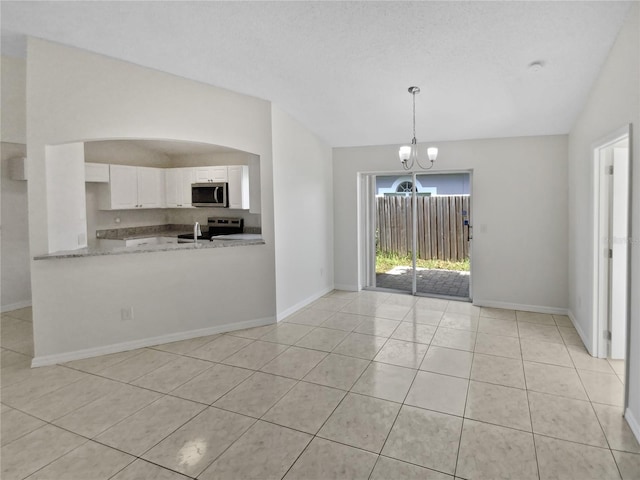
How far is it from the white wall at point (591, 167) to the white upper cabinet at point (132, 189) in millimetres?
6344

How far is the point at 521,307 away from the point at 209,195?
16.8 feet

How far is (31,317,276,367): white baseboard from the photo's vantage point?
11.5 feet

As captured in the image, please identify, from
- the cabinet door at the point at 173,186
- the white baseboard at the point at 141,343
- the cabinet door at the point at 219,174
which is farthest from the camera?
the cabinet door at the point at 173,186

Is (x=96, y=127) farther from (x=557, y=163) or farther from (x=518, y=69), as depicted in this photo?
(x=557, y=163)

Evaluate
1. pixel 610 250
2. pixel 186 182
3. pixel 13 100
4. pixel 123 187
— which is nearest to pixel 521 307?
pixel 610 250

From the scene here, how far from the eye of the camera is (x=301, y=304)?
536 centimetres

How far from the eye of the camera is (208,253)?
4238mm

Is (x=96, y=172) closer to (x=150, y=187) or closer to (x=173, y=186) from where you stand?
(x=150, y=187)

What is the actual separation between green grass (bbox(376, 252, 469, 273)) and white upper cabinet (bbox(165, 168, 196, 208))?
3614 millimetres

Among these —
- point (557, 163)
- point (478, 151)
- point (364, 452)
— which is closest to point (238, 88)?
point (478, 151)

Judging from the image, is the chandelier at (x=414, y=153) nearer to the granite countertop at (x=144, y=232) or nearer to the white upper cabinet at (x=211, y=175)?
the white upper cabinet at (x=211, y=175)

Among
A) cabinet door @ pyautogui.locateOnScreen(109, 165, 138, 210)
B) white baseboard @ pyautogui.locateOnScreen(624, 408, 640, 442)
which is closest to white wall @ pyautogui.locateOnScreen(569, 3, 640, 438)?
white baseboard @ pyautogui.locateOnScreen(624, 408, 640, 442)

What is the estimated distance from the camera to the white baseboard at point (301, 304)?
190 inches

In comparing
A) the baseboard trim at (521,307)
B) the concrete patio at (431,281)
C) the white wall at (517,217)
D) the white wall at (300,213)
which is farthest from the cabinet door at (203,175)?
the baseboard trim at (521,307)
